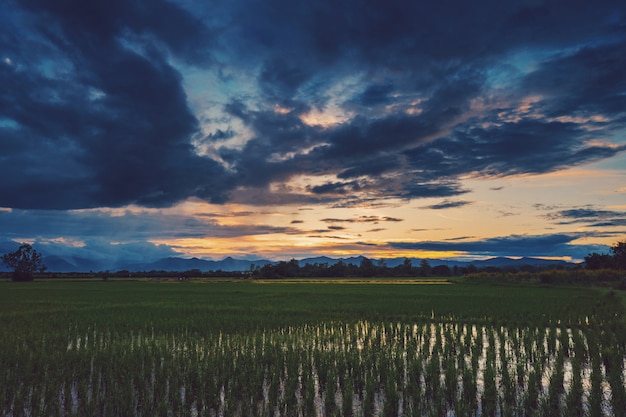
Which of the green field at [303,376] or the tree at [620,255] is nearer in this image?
the green field at [303,376]

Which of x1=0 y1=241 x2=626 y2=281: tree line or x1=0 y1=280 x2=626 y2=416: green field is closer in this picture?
x1=0 y1=280 x2=626 y2=416: green field

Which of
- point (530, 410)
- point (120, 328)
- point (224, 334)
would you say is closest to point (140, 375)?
point (224, 334)

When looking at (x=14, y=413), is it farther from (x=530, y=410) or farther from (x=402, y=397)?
(x=530, y=410)

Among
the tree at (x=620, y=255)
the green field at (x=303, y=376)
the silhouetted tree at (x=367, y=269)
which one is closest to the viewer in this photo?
the green field at (x=303, y=376)

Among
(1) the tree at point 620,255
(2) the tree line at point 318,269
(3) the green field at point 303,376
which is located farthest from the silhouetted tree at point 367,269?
(3) the green field at point 303,376

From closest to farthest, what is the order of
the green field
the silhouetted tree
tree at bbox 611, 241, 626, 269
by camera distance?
the green field < tree at bbox 611, 241, 626, 269 < the silhouetted tree

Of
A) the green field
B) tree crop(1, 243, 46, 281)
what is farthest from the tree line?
the green field

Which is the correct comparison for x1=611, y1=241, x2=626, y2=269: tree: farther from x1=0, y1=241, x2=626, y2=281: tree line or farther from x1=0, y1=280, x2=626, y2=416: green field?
x1=0, y1=280, x2=626, y2=416: green field

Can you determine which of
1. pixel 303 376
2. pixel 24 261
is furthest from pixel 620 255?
pixel 24 261

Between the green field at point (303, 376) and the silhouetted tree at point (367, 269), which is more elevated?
the silhouetted tree at point (367, 269)

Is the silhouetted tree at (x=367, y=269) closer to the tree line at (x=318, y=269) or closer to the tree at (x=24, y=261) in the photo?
the tree line at (x=318, y=269)

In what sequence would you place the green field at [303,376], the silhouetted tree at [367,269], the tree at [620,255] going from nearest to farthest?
the green field at [303,376] < the tree at [620,255] < the silhouetted tree at [367,269]

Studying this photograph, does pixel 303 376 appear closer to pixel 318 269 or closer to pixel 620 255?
pixel 620 255

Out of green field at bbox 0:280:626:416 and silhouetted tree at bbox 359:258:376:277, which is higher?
silhouetted tree at bbox 359:258:376:277
